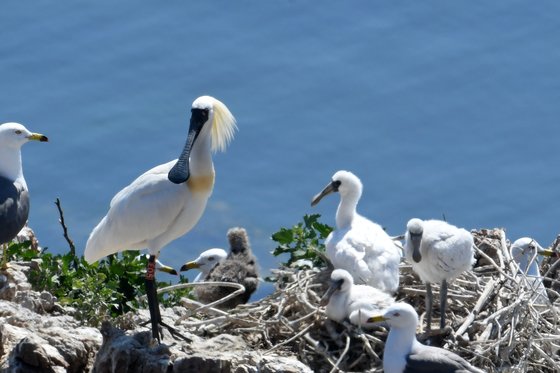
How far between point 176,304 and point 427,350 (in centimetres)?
266

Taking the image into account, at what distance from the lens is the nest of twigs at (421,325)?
1089cm

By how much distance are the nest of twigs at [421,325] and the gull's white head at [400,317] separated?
1.40ft

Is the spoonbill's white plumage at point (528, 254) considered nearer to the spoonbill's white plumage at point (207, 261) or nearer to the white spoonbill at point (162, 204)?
the spoonbill's white plumage at point (207, 261)

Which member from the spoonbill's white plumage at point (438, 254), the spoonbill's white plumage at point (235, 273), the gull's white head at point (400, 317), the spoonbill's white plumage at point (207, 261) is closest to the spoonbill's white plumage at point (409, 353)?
the gull's white head at point (400, 317)

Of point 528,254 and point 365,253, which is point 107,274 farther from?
point 528,254

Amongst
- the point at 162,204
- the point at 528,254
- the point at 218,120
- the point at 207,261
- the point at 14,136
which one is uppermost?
the point at 218,120

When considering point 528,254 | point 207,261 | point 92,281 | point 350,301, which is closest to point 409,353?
point 350,301

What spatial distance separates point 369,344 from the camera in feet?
35.9

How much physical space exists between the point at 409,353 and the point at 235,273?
288 centimetres

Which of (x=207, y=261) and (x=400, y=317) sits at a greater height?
(x=400, y=317)

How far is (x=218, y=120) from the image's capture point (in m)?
11.4

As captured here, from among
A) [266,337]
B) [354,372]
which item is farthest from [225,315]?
[354,372]

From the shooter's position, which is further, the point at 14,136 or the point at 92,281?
the point at 14,136

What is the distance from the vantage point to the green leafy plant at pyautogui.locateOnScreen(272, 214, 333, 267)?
12.5m
